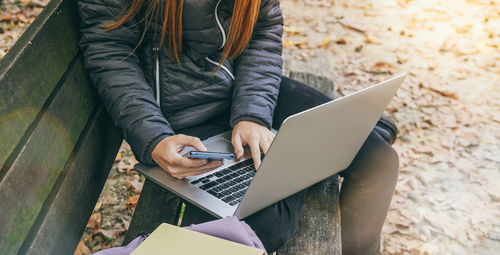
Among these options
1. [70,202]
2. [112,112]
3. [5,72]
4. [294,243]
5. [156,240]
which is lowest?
[294,243]

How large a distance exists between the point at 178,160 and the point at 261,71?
2.22ft

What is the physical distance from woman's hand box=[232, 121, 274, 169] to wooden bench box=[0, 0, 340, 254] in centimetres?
27

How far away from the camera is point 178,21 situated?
1.68 metres

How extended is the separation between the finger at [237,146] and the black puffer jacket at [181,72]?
13 centimetres

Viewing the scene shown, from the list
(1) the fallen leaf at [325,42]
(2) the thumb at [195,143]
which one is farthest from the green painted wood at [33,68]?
(1) the fallen leaf at [325,42]

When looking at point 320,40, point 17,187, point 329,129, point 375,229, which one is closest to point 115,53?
point 17,187

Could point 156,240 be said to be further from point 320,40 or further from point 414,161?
point 320,40

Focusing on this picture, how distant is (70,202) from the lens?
1.37 metres

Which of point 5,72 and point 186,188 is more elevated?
point 5,72

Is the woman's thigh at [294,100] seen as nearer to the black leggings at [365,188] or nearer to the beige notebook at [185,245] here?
the black leggings at [365,188]

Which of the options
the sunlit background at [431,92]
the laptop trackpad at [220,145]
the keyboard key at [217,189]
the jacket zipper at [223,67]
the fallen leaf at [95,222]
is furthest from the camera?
the sunlit background at [431,92]

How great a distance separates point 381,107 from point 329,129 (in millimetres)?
→ 324

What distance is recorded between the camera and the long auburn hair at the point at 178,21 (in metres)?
1.61

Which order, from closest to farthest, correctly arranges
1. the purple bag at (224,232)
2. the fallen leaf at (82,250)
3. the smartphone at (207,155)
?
the purple bag at (224,232)
the smartphone at (207,155)
the fallen leaf at (82,250)
